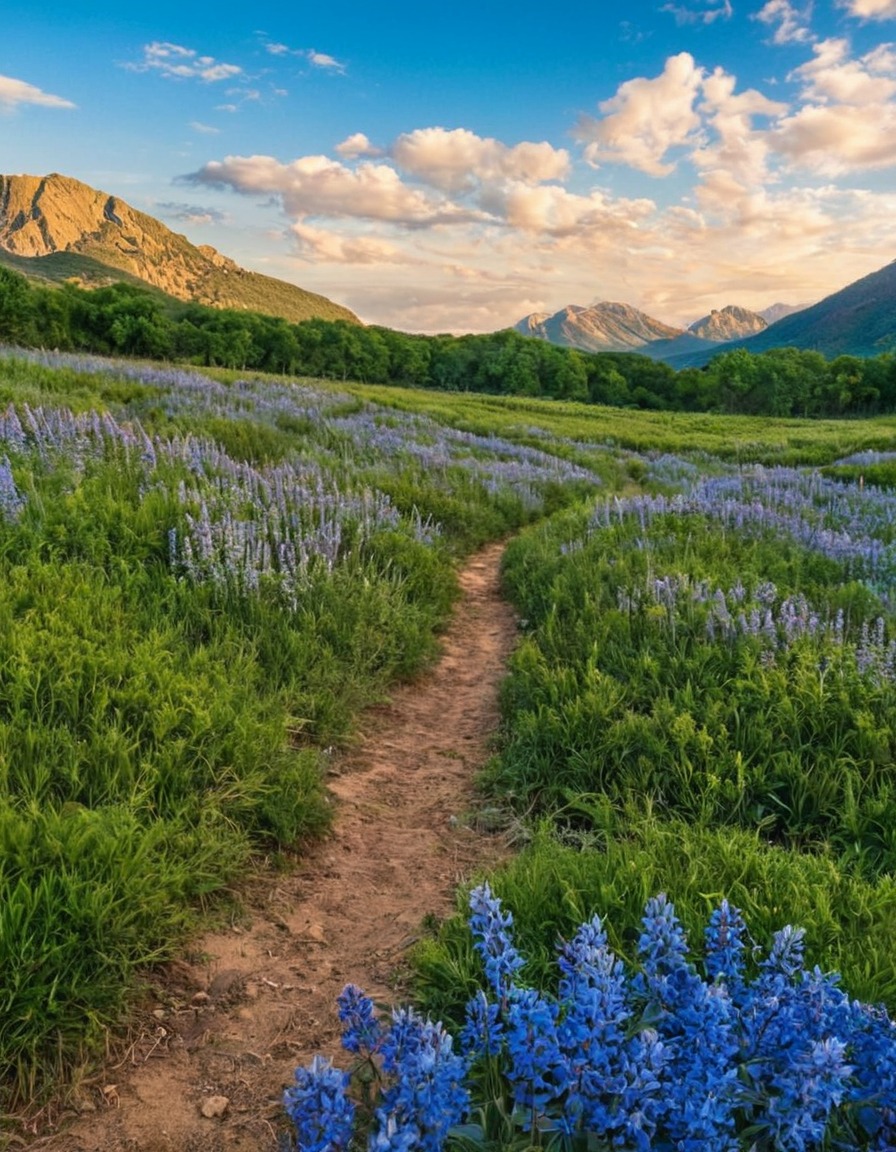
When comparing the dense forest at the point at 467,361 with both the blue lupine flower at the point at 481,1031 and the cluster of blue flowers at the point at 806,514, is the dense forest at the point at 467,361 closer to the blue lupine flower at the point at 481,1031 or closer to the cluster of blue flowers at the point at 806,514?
the cluster of blue flowers at the point at 806,514

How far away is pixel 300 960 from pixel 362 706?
7.55 feet

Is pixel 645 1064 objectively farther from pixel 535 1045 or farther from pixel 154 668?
pixel 154 668

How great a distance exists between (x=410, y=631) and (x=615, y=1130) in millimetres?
4609

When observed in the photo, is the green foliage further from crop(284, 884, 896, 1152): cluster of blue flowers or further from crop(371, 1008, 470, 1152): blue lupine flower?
crop(371, 1008, 470, 1152): blue lupine flower

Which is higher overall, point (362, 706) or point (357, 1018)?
point (357, 1018)

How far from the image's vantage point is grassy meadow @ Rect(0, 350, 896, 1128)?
279cm

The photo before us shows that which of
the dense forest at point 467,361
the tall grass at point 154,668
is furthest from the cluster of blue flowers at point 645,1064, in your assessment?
the dense forest at point 467,361

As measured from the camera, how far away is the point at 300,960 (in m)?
3.08

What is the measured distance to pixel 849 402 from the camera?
269ft

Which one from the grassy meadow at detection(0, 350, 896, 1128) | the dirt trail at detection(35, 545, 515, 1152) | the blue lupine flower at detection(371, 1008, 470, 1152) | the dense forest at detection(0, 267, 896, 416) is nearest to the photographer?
the blue lupine flower at detection(371, 1008, 470, 1152)

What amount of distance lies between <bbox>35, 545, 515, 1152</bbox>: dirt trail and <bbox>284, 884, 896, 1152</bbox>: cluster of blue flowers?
2.38 feet

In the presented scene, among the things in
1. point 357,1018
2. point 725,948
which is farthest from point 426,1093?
point 725,948

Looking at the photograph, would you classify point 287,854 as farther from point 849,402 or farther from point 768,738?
point 849,402

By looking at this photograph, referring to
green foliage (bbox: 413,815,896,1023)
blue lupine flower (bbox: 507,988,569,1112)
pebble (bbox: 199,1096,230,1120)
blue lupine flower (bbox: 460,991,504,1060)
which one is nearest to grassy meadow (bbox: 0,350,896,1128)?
green foliage (bbox: 413,815,896,1023)
